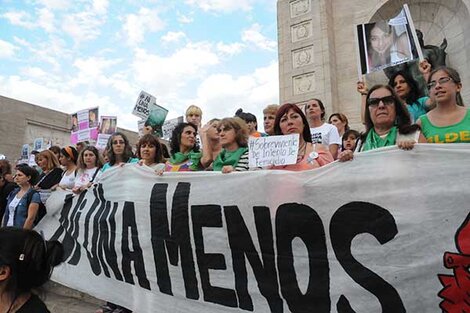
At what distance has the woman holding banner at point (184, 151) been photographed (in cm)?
381

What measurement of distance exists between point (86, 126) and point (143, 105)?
1126mm

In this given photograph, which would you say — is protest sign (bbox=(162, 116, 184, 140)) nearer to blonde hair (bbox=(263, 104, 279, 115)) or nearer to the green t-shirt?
blonde hair (bbox=(263, 104, 279, 115))

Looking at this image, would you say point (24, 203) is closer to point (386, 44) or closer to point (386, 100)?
point (386, 100)

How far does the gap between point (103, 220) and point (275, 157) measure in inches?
84.7

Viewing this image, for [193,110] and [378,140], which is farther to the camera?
[193,110]

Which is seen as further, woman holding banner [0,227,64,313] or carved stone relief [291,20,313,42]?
carved stone relief [291,20,313,42]

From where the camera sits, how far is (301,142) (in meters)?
2.88

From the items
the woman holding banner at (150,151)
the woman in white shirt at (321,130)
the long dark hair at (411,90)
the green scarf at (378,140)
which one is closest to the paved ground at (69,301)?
the woman holding banner at (150,151)

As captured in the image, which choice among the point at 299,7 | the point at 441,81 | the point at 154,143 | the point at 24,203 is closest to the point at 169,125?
the point at 154,143

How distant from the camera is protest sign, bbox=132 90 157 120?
6.55 meters

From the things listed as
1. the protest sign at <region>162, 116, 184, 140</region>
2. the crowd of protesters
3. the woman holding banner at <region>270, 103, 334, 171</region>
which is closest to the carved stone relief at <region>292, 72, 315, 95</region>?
the protest sign at <region>162, 116, 184, 140</region>

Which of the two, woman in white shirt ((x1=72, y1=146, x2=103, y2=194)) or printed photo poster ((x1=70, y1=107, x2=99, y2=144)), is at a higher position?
printed photo poster ((x1=70, y1=107, x2=99, y2=144))

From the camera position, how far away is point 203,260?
281cm

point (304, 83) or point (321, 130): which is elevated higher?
point (304, 83)
